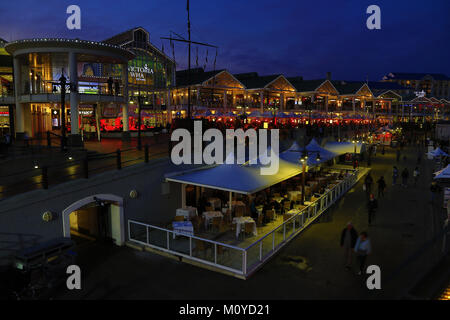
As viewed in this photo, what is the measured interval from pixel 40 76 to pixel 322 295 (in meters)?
22.2

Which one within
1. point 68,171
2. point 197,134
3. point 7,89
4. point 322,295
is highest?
point 7,89

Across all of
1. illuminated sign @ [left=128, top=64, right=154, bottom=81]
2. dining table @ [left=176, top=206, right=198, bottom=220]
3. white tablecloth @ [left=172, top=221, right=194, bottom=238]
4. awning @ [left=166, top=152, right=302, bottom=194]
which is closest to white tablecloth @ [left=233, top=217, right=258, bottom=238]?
awning @ [left=166, top=152, right=302, bottom=194]

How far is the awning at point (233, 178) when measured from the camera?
39.4 feet

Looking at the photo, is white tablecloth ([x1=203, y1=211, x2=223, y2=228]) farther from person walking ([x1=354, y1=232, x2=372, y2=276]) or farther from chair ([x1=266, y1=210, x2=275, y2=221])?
person walking ([x1=354, y1=232, x2=372, y2=276])

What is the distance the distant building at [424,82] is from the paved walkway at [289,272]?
10947 centimetres

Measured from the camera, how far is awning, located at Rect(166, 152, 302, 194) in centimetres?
1200

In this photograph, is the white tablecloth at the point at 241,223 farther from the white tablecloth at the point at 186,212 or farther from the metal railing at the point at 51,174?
the metal railing at the point at 51,174

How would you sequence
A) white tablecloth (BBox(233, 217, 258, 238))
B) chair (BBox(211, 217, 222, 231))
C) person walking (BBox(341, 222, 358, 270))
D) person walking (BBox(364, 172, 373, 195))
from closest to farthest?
person walking (BBox(341, 222, 358, 270)), white tablecloth (BBox(233, 217, 258, 238)), chair (BBox(211, 217, 222, 231)), person walking (BBox(364, 172, 373, 195))

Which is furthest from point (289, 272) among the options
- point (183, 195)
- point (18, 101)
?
point (18, 101)

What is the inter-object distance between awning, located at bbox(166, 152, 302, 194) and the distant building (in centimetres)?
10926

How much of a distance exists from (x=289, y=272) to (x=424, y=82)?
12013 cm

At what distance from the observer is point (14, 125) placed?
22562 millimetres

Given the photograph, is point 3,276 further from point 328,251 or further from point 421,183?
point 421,183
